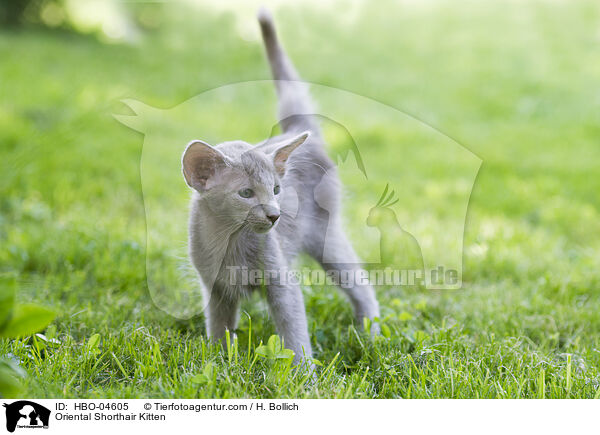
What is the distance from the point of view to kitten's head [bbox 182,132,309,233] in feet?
5.38

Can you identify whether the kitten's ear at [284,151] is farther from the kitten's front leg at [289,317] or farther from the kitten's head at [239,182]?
the kitten's front leg at [289,317]

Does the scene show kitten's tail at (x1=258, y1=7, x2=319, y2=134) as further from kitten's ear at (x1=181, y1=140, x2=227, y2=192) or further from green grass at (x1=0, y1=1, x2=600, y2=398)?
kitten's ear at (x1=181, y1=140, x2=227, y2=192)

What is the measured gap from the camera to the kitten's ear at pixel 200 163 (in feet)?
5.21

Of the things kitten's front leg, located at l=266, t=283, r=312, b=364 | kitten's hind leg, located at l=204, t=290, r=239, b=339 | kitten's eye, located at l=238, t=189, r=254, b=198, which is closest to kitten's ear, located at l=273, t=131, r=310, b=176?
kitten's eye, located at l=238, t=189, r=254, b=198

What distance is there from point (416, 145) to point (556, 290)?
1.62m

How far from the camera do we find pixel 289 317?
1.83 meters

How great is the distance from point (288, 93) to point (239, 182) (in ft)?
2.10
